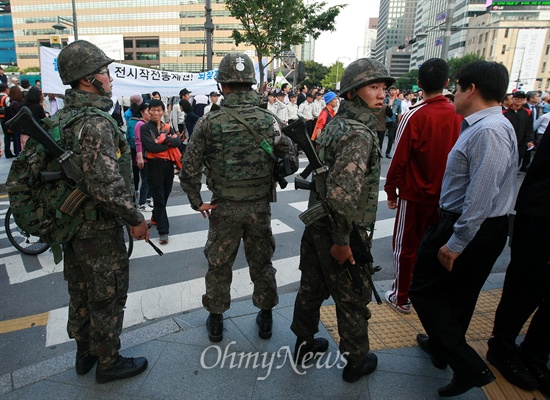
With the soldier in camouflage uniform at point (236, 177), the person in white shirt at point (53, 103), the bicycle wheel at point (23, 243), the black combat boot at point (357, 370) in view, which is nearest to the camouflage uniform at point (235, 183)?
the soldier in camouflage uniform at point (236, 177)

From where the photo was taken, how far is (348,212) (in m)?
2.07

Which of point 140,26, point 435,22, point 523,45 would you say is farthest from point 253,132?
point 140,26

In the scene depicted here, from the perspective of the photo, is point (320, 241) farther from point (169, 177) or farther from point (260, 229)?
point (169, 177)

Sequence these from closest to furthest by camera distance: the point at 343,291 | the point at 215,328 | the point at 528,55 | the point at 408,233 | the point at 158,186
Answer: the point at 343,291 → the point at 215,328 → the point at 408,233 → the point at 158,186 → the point at 528,55

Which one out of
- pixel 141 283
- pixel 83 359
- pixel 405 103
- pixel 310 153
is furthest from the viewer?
pixel 405 103

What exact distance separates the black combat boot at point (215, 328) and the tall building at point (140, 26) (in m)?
83.2

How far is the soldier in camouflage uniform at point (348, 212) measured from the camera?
2.08 meters

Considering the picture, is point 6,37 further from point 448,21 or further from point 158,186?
point 158,186

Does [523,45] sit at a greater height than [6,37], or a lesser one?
lesser

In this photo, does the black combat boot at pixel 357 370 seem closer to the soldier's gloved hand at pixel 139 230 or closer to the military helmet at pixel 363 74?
the soldier's gloved hand at pixel 139 230

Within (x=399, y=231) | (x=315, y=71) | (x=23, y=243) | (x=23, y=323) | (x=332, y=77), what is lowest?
(x=23, y=323)

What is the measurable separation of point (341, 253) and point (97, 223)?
1.56m

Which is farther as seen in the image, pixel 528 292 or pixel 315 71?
pixel 315 71

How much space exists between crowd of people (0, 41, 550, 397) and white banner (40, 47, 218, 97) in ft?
25.0
